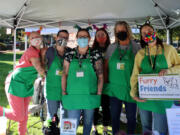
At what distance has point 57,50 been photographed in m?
2.74

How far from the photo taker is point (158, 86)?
74.6 inches

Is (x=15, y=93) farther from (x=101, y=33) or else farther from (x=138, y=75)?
(x=138, y=75)

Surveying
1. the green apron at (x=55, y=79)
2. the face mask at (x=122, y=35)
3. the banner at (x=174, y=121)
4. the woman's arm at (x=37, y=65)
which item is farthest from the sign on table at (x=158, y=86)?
the woman's arm at (x=37, y=65)

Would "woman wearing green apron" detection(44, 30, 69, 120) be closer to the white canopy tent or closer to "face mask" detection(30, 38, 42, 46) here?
"face mask" detection(30, 38, 42, 46)

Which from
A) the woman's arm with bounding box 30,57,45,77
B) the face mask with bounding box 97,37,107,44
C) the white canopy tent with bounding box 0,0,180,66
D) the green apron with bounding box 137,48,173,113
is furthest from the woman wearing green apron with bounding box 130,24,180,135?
the white canopy tent with bounding box 0,0,180,66

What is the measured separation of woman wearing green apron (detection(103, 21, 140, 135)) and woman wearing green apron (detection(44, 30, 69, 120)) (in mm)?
650

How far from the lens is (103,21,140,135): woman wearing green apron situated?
236 centimetres

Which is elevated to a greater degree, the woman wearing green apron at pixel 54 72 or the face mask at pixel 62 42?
the face mask at pixel 62 42

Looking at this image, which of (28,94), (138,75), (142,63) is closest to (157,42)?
(142,63)

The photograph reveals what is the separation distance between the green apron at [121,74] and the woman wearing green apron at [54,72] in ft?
2.39

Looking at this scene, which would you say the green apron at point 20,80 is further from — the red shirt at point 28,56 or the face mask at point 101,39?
the face mask at point 101,39

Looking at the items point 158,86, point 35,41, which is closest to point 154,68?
point 158,86

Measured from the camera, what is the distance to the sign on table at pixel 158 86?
184cm

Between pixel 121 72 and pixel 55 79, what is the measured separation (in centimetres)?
92
